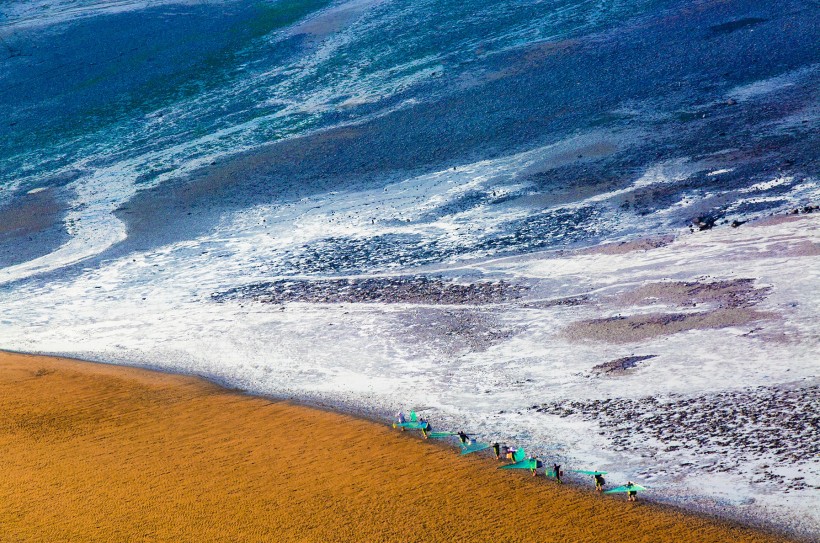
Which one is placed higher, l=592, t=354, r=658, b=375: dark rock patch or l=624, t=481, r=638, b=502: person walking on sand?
l=624, t=481, r=638, b=502: person walking on sand

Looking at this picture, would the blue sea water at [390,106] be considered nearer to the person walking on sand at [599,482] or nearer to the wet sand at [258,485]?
the wet sand at [258,485]

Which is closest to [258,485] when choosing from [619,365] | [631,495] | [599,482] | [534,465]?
[534,465]

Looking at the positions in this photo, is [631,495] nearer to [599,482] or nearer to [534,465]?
[599,482]

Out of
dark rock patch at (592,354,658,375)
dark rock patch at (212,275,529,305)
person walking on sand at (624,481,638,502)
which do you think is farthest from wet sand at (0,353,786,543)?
dark rock patch at (212,275,529,305)

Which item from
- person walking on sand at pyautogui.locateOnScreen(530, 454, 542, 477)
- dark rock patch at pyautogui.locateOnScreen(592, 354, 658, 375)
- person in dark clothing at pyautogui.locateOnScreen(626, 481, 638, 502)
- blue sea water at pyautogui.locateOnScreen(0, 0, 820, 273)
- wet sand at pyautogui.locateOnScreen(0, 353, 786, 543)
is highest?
blue sea water at pyautogui.locateOnScreen(0, 0, 820, 273)

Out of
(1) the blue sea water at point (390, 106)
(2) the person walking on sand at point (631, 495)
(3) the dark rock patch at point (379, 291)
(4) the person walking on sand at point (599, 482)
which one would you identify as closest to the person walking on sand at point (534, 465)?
(4) the person walking on sand at point (599, 482)

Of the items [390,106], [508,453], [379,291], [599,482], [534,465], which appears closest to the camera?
[599,482]

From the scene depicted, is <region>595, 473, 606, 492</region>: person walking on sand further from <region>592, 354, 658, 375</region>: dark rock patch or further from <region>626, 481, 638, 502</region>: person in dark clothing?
<region>592, 354, 658, 375</region>: dark rock patch

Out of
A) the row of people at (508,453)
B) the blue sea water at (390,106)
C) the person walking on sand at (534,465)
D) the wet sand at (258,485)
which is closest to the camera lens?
the wet sand at (258,485)

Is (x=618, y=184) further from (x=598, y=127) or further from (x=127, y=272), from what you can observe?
(x=127, y=272)
